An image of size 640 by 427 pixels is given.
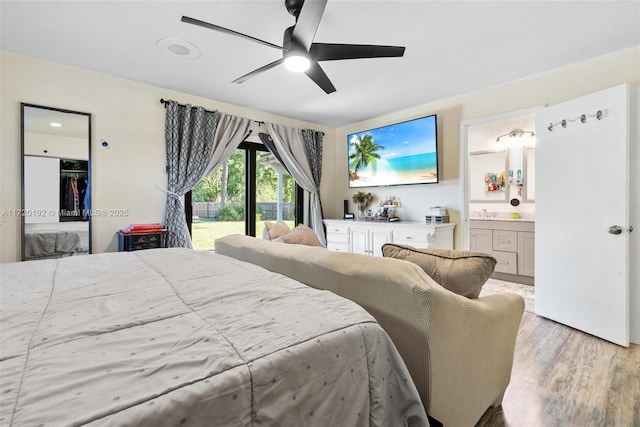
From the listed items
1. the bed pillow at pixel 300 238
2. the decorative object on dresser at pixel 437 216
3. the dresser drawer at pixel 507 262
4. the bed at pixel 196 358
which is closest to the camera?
the bed at pixel 196 358

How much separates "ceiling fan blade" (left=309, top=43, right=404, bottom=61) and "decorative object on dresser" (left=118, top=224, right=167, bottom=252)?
7.88 ft

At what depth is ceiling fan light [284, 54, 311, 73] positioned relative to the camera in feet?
6.24

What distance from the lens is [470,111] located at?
358cm

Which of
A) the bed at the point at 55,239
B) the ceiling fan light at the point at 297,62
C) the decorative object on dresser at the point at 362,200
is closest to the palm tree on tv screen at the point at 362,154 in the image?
the decorative object on dresser at the point at 362,200

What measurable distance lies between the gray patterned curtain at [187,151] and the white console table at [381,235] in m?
1.89

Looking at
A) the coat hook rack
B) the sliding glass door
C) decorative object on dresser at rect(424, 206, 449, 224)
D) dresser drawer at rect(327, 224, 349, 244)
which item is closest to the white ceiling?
the coat hook rack

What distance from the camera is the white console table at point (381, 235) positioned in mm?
3553

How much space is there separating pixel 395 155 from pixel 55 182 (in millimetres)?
3910

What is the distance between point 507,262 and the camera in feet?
13.8

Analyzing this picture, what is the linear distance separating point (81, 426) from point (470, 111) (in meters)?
4.14

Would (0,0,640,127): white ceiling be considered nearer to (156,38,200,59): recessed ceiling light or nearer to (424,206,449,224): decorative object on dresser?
(156,38,200,59): recessed ceiling light

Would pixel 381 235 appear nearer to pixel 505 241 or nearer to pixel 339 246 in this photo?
pixel 339 246

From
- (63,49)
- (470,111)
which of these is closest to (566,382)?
(470,111)

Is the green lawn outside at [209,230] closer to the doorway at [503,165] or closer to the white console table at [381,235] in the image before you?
the white console table at [381,235]
